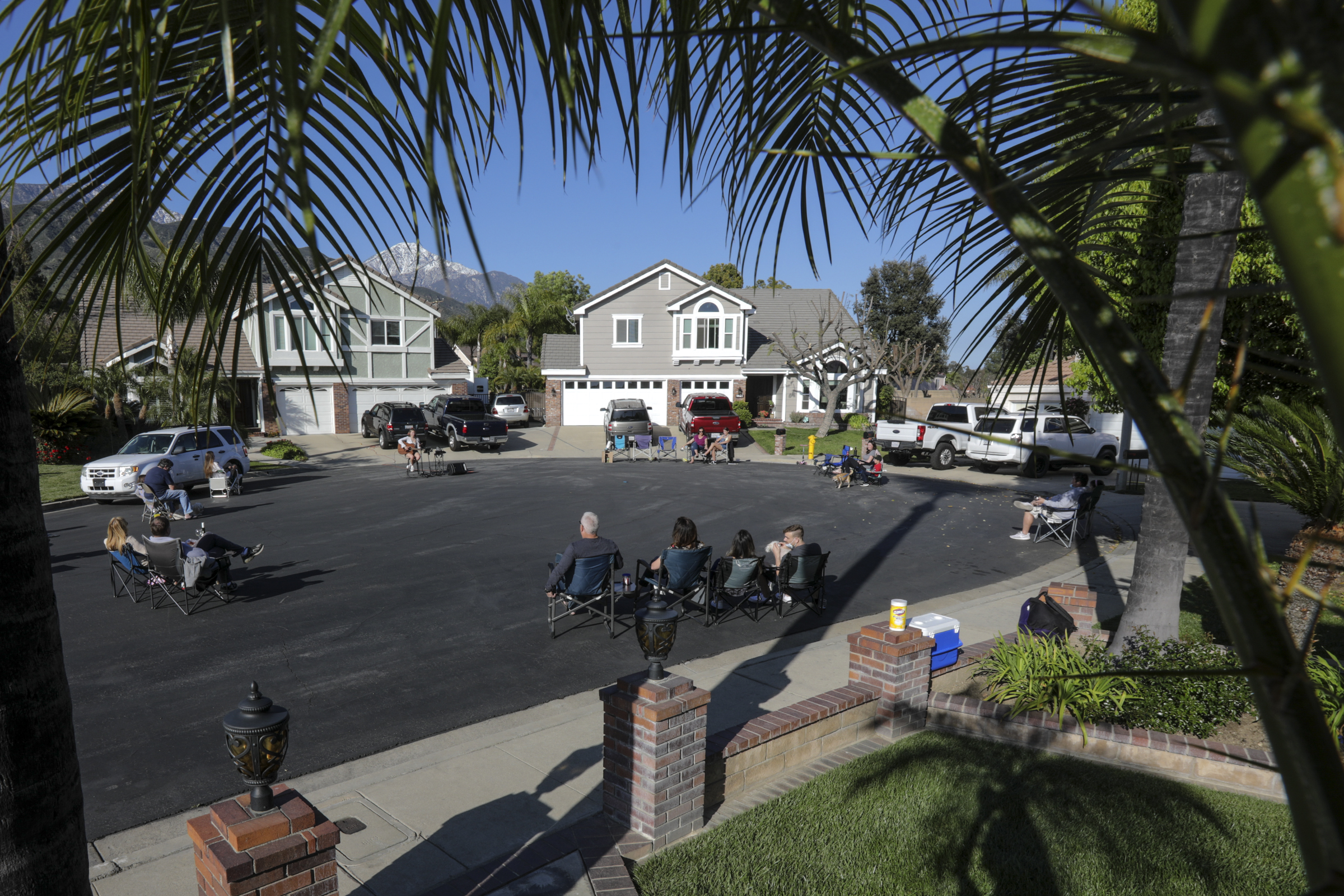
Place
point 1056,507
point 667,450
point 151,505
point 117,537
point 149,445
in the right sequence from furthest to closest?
point 667,450 < point 149,445 < point 151,505 < point 1056,507 < point 117,537

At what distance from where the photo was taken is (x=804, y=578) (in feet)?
32.3

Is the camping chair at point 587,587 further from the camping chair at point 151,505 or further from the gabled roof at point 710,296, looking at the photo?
the gabled roof at point 710,296

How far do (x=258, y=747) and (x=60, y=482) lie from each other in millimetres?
20366

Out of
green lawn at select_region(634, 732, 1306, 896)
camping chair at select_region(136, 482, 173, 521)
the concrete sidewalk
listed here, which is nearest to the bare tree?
camping chair at select_region(136, 482, 173, 521)

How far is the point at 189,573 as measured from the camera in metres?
9.55

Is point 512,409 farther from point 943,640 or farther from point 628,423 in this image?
point 943,640

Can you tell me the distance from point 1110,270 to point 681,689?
970 centimetres

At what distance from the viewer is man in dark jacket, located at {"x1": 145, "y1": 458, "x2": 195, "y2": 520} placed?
15711mm

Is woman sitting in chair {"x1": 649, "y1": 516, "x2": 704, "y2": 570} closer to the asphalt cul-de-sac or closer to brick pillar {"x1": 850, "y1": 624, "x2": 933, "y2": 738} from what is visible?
the asphalt cul-de-sac

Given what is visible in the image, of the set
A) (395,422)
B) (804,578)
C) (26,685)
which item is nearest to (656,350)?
(395,422)

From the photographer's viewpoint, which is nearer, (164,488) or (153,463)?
(164,488)

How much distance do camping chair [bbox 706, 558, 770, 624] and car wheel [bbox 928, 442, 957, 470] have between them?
53.4ft

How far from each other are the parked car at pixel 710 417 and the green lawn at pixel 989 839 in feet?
70.9

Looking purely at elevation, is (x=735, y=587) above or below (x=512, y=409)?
below
